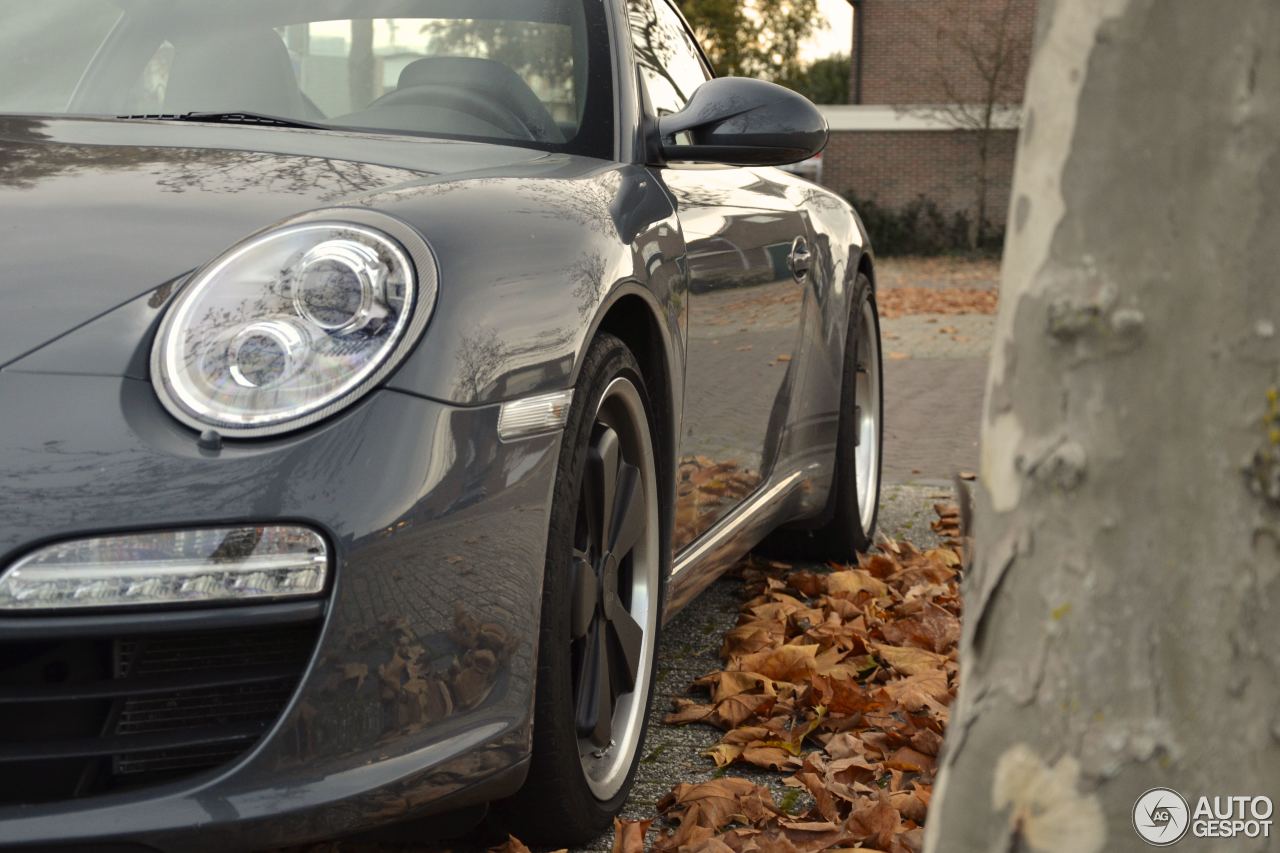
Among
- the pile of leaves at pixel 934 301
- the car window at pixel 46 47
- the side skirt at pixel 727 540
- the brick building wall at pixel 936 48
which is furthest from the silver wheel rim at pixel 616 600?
the brick building wall at pixel 936 48

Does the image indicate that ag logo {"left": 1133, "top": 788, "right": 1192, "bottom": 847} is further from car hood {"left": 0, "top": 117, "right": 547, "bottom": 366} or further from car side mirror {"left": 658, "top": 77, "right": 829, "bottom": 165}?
car side mirror {"left": 658, "top": 77, "right": 829, "bottom": 165}

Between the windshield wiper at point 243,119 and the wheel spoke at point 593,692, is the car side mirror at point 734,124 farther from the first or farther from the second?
the wheel spoke at point 593,692

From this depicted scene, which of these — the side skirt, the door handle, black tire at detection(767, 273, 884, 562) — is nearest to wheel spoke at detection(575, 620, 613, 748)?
the side skirt

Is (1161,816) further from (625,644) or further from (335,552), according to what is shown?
(625,644)

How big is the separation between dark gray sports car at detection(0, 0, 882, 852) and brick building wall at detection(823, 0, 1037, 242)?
30.2 m

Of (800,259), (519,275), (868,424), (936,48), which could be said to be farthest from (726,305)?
(936,48)

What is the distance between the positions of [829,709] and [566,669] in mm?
1047

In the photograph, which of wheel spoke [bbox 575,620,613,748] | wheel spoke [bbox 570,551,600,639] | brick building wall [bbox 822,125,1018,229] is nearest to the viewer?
wheel spoke [bbox 570,551,600,639]

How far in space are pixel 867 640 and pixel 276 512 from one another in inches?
83.6

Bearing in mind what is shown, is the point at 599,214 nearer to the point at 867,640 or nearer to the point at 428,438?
the point at 428,438

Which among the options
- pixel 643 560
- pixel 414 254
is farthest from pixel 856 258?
pixel 414 254

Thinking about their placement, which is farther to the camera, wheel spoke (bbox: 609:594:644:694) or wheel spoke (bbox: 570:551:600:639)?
wheel spoke (bbox: 609:594:644:694)

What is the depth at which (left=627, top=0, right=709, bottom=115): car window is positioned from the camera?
129 inches

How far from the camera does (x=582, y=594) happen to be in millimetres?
2312
